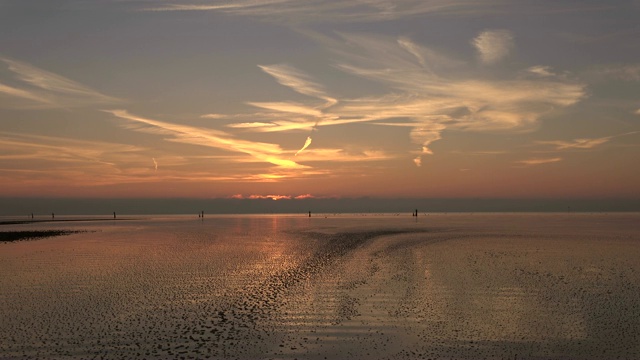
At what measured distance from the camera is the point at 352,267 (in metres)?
42.9

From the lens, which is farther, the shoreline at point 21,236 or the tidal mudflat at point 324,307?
the shoreline at point 21,236

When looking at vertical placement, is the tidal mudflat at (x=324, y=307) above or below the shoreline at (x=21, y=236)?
below

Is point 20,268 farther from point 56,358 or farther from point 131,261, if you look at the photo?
point 56,358

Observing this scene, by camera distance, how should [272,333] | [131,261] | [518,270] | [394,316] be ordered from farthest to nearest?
[131,261] → [518,270] → [394,316] → [272,333]

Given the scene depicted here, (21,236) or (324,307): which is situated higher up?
(21,236)

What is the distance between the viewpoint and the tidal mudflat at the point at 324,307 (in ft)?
63.4

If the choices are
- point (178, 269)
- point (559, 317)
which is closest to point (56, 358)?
point (559, 317)

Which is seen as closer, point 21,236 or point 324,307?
point 324,307

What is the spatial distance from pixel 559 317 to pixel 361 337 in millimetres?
10783

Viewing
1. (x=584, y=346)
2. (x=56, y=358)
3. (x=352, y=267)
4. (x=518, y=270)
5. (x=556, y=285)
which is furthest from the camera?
(x=352, y=267)

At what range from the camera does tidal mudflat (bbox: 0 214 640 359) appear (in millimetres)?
19322

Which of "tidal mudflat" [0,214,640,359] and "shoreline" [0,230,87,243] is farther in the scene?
"shoreline" [0,230,87,243]

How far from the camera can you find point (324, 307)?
26484 mm

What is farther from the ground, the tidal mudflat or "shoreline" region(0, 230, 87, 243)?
"shoreline" region(0, 230, 87, 243)
